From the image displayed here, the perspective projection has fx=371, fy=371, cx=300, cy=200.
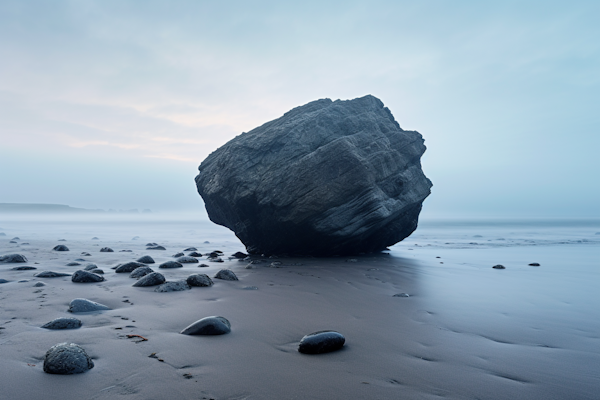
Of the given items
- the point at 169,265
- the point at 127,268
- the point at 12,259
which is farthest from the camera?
the point at 12,259

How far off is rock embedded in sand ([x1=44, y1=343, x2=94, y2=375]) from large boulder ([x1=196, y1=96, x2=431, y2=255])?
7.98m

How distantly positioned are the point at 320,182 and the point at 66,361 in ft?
27.4

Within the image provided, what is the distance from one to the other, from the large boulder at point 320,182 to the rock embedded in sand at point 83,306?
6.43 metres

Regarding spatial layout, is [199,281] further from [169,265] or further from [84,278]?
[169,265]

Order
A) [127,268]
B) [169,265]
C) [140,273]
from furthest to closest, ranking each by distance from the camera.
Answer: [169,265] → [127,268] → [140,273]

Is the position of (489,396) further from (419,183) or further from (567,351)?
(419,183)

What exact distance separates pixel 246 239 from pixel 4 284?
23.8ft

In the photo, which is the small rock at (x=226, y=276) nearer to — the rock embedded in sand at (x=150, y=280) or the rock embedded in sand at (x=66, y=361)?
the rock embedded in sand at (x=150, y=280)

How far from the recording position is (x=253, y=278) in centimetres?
799

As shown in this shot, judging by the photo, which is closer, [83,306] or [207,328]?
[207,328]

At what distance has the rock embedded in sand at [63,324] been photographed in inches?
157

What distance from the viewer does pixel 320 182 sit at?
10711mm

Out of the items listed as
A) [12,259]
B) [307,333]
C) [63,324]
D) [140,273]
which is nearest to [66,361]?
[63,324]

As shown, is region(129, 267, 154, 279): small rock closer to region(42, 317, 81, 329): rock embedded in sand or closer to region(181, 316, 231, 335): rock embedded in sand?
region(42, 317, 81, 329): rock embedded in sand
